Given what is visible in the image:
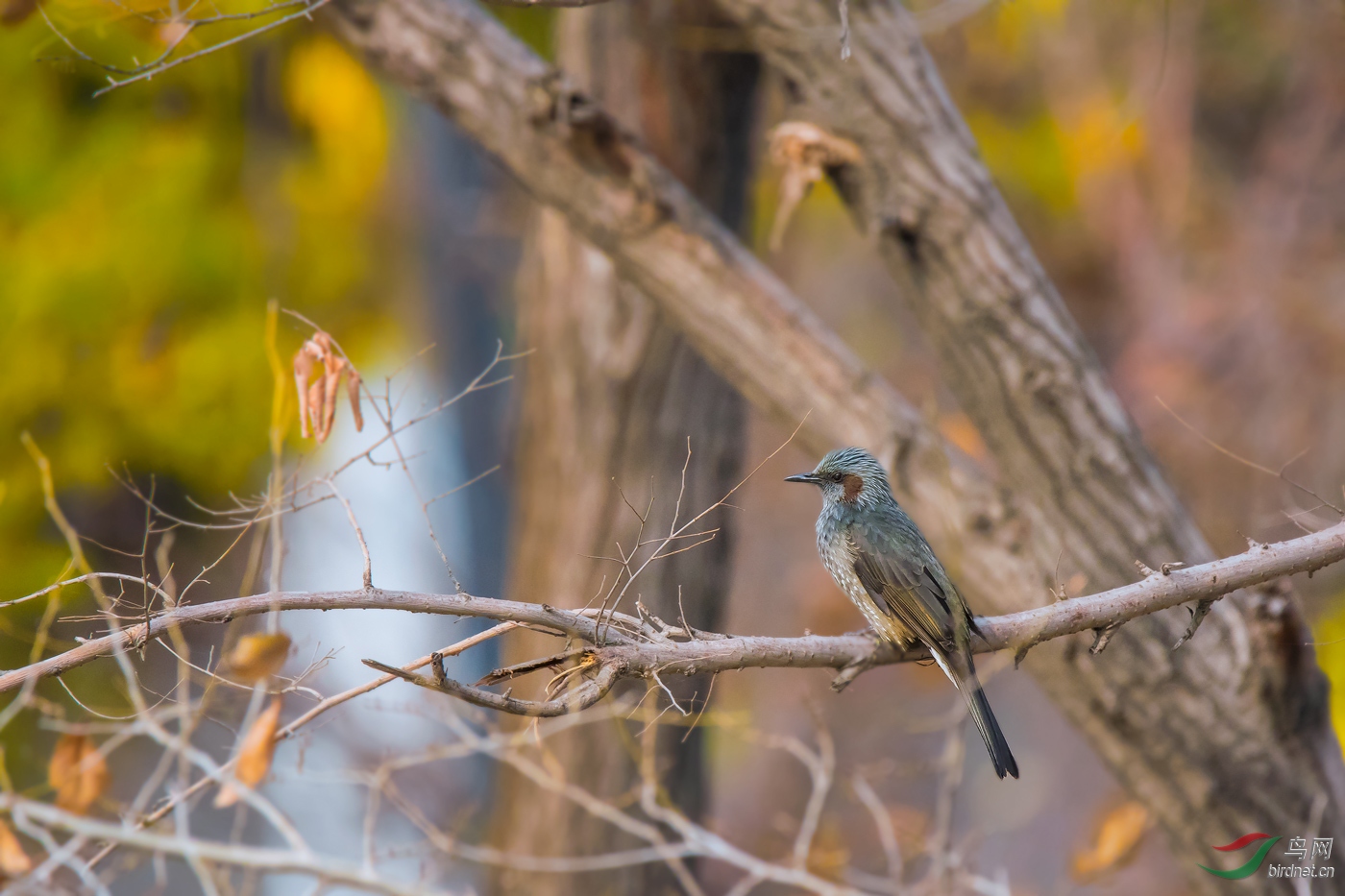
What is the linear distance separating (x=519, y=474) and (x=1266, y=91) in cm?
908

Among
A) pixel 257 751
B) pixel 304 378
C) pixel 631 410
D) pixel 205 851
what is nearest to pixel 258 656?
pixel 257 751

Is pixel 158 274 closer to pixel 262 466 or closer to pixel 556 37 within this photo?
pixel 262 466

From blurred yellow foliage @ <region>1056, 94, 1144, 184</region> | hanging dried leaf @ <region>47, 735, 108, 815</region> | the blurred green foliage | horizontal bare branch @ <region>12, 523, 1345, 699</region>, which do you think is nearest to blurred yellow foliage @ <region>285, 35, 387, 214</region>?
the blurred green foliage

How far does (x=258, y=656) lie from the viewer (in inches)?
66.9

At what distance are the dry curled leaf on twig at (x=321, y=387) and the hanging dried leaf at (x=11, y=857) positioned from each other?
3.40 feet

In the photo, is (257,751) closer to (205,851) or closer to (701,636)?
(205,851)

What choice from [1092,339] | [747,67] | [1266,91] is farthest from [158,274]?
[1266,91]

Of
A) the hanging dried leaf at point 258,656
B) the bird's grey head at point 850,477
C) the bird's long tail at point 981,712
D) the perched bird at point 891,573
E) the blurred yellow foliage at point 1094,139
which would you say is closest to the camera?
the hanging dried leaf at point 258,656

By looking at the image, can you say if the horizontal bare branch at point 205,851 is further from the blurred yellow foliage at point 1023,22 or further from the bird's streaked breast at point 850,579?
the blurred yellow foliage at point 1023,22

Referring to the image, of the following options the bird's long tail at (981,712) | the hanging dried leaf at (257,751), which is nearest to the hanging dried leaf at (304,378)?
the hanging dried leaf at (257,751)

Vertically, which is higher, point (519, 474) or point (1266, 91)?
point (1266, 91)

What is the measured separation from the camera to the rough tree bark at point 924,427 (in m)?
3.31

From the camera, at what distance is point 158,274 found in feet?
16.4

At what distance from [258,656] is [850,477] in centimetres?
209
